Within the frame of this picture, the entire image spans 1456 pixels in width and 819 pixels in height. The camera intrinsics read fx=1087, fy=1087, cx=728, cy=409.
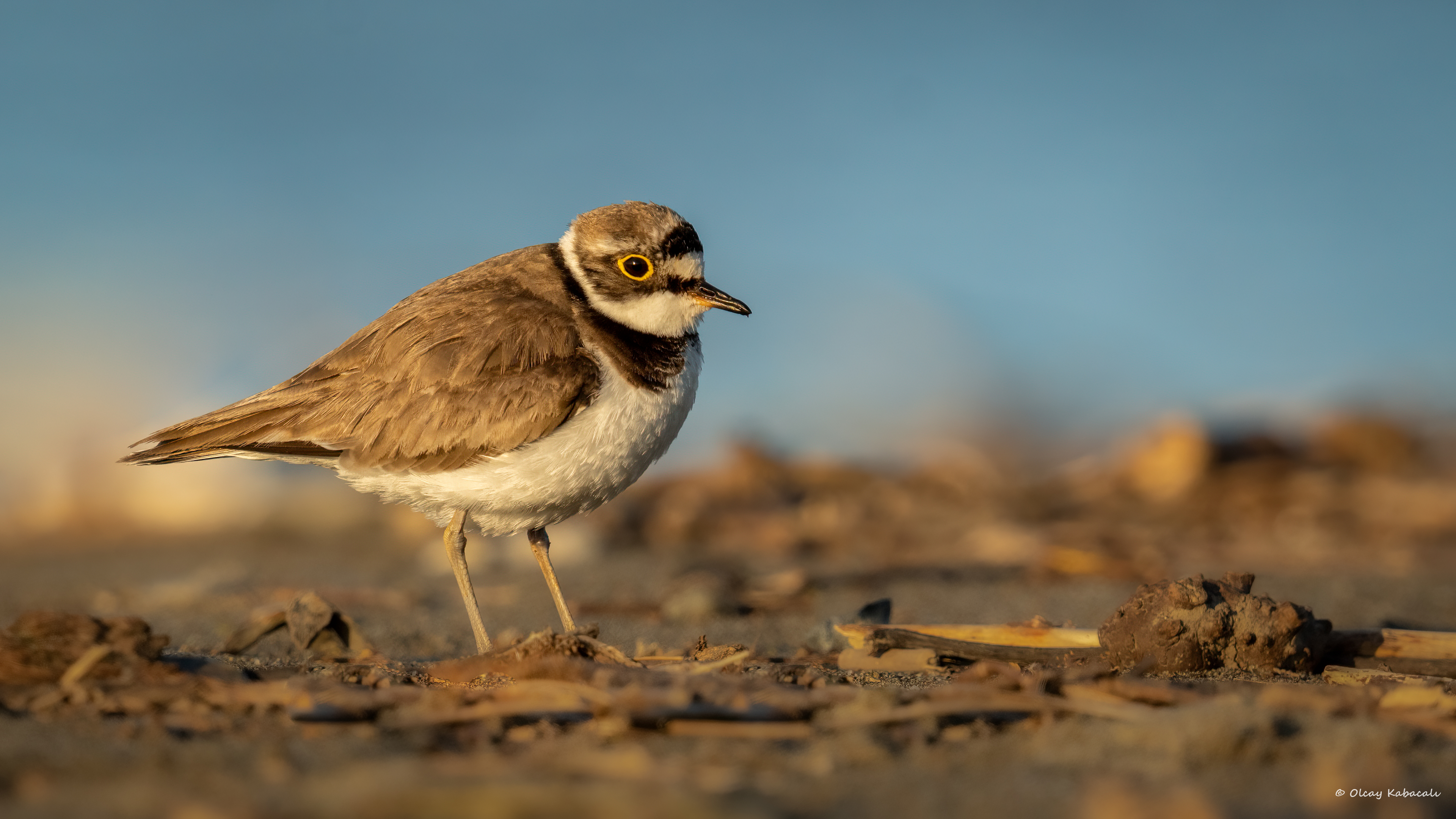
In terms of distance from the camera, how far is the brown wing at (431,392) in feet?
13.9

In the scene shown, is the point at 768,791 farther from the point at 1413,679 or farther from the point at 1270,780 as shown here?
the point at 1413,679

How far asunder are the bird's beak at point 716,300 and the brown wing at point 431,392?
24.1 inches

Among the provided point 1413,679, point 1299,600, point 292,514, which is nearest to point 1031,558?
point 1299,600

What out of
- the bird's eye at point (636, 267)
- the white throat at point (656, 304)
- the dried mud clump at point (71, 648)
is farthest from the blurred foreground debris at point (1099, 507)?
the dried mud clump at point (71, 648)

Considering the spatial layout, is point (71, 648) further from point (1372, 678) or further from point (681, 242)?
point (1372, 678)

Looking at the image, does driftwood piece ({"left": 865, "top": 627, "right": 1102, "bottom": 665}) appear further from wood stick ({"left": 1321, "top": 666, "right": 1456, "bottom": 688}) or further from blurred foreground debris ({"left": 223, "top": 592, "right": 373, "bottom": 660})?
blurred foreground debris ({"left": 223, "top": 592, "right": 373, "bottom": 660})

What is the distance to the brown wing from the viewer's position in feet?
13.9

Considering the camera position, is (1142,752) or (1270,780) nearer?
(1270,780)

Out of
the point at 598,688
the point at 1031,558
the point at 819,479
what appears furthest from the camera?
the point at 819,479

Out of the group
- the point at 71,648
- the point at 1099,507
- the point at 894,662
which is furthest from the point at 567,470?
the point at 1099,507

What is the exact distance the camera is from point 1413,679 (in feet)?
10.5

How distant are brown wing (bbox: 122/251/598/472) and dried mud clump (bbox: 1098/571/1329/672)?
214 centimetres

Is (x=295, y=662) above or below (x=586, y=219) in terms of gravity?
below

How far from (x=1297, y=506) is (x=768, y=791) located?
344 inches
